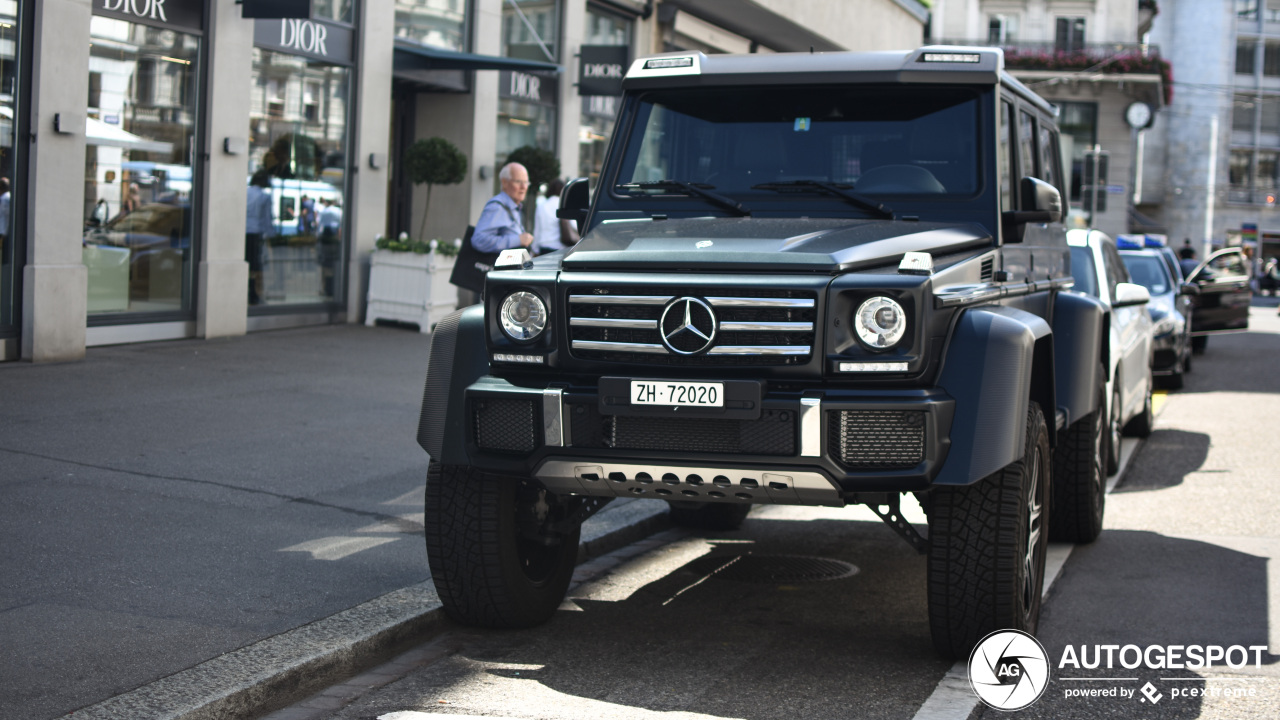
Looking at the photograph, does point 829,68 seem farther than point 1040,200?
Yes

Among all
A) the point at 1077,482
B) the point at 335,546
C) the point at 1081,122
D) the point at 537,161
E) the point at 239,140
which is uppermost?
the point at 1081,122

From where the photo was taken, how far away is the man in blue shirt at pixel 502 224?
36.5ft

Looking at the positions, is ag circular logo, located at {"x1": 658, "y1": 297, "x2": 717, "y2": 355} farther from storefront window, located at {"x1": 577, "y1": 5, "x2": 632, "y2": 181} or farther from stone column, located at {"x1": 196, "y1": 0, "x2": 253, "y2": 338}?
storefront window, located at {"x1": 577, "y1": 5, "x2": 632, "y2": 181}

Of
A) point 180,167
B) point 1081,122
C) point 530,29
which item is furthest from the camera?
point 1081,122

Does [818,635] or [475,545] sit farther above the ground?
[475,545]

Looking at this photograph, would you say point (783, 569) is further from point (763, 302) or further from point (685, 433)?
point (763, 302)

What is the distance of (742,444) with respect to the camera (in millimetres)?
4566

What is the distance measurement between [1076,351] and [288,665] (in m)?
3.78

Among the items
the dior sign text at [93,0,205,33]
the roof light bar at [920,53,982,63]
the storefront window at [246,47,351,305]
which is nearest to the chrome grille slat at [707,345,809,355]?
the roof light bar at [920,53,982,63]

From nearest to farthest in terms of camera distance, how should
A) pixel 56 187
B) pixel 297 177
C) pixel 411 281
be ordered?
pixel 56 187 < pixel 297 177 < pixel 411 281

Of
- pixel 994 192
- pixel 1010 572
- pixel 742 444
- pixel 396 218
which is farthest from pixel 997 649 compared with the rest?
pixel 396 218

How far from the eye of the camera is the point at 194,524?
6.39 m

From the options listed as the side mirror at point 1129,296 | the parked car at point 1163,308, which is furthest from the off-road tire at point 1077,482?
the parked car at point 1163,308

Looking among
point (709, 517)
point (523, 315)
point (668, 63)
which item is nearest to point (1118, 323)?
point (709, 517)
